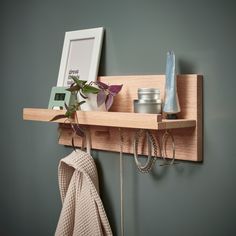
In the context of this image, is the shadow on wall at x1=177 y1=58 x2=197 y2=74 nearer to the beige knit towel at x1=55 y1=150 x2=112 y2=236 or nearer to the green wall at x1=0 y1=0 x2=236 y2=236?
the green wall at x1=0 y1=0 x2=236 y2=236

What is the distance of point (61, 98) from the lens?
1.49 metres

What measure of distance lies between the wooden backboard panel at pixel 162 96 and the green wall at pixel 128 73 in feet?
0.09

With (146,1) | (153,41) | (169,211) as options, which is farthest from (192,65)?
(169,211)

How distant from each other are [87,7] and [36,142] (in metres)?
0.59

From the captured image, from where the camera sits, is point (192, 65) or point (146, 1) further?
point (146, 1)

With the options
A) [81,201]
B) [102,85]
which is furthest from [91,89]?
[81,201]

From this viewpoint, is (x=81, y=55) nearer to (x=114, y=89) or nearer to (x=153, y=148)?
(x=114, y=89)

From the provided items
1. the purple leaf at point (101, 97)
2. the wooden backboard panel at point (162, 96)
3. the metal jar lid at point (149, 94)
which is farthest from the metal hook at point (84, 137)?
→ the metal jar lid at point (149, 94)

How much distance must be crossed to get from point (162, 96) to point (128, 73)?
17cm

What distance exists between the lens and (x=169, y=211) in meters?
1.32

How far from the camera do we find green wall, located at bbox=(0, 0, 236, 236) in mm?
1186

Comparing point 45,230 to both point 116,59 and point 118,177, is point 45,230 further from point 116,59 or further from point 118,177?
point 116,59

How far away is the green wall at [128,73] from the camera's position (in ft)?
3.89

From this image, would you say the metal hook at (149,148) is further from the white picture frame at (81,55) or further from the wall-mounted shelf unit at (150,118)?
the white picture frame at (81,55)
